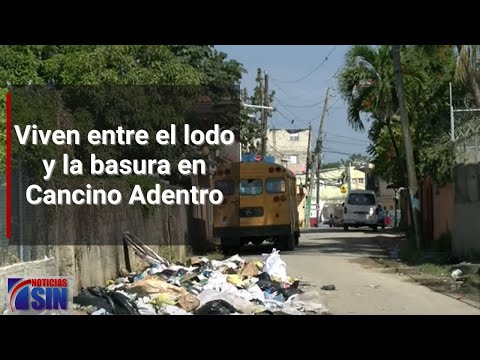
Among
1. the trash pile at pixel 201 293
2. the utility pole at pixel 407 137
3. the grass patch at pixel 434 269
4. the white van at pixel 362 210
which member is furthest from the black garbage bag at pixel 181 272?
the white van at pixel 362 210

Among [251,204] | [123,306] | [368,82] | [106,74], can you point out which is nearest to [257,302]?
[123,306]

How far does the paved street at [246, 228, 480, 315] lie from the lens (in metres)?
12.2

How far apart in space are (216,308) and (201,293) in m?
1.20

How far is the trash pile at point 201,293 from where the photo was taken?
11219 mm

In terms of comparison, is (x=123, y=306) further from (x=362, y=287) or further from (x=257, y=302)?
(x=362, y=287)

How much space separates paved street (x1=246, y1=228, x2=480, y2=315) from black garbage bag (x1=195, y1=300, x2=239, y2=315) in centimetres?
175

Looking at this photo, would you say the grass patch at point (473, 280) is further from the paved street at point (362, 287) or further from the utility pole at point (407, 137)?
the utility pole at point (407, 137)

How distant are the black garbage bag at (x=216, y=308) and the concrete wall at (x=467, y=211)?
8.31 meters

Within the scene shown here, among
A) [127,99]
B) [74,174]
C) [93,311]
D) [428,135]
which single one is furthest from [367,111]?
[93,311]
